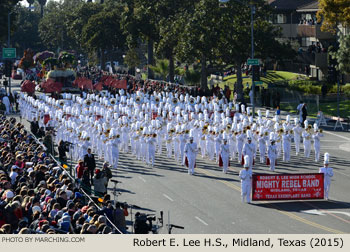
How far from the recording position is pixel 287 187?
85.9ft

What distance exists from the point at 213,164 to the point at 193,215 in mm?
9557

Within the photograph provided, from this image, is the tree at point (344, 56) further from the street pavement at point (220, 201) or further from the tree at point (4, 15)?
the tree at point (4, 15)

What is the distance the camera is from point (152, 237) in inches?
565

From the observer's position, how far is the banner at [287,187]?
2611 cm

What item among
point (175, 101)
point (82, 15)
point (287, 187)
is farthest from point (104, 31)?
point (287, 187)

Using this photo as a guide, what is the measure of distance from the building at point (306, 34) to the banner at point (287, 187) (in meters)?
34.2

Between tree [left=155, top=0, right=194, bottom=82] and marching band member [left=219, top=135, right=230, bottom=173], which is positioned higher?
tree [left=155, top=0, right=194, bottom=82]

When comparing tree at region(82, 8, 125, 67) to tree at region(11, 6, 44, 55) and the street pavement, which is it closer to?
tree at region(11, 6, 44, 55)

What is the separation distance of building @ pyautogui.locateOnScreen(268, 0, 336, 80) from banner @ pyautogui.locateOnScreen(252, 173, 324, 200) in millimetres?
34222

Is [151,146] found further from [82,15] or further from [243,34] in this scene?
[82,15]

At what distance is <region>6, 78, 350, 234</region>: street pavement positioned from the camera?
2319cm


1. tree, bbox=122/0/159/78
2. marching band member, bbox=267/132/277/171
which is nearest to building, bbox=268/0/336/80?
tree, bbox=122/0/159/78

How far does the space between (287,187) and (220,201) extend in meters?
2.22

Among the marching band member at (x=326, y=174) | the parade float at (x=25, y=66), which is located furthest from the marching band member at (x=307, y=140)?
the parade float at (x=25, y=66)
